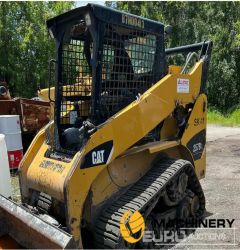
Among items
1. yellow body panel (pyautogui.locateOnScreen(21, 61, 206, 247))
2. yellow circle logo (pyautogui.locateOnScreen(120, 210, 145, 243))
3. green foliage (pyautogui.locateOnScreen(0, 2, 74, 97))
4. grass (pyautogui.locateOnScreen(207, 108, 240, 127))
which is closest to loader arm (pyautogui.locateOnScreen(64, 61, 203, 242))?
yellow body panel (pyautogui.locateOnScreen(21, 61, 206, 247))

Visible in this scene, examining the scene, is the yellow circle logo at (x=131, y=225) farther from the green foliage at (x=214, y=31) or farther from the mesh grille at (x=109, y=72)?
the green foliage at (x=214, y=31)

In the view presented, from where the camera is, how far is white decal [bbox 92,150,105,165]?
3.69m

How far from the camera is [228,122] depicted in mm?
16922

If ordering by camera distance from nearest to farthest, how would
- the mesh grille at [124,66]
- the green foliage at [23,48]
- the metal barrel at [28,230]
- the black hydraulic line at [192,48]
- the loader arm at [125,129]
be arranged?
the metal barrel at [28,230], the loader arm at [125,129], the mesh grille at [124,66], the black hydraulic line at [192,48], the green foliage at [23,48]

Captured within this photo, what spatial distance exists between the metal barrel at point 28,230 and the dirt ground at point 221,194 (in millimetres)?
1509

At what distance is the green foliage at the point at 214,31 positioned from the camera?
2025 cm

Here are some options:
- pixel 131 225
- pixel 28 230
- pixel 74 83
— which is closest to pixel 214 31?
pixel 74 83

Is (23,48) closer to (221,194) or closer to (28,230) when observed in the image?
(221,194)

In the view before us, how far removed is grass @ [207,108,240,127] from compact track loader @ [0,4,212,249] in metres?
11.9

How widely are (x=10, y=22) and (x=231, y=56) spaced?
35.9 ft

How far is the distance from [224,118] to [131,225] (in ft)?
50.1

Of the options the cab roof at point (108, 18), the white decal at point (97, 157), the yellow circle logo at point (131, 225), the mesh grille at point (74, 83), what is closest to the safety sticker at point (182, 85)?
the cab roof at point (108, 18)

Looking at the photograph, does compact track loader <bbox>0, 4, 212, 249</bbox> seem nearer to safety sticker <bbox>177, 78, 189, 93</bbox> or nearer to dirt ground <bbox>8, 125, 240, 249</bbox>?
safety sticker <bbox>177, 78, 189, 93</bbox>

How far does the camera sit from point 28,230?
3.69 m
